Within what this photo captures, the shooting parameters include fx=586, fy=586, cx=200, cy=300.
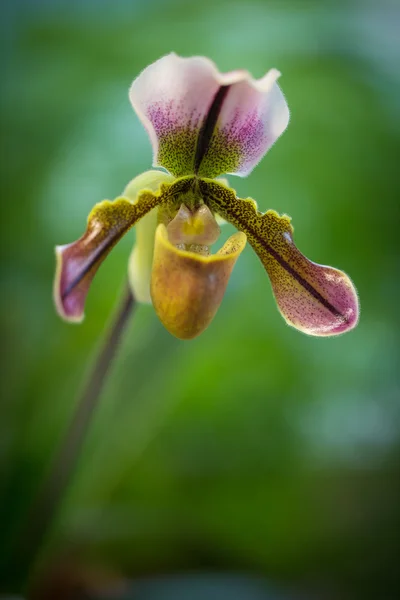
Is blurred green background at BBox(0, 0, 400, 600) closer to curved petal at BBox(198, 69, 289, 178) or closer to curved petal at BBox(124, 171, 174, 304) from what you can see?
curved petal at BBox(124, 171, 174, 304)

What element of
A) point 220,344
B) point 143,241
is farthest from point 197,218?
point 220,344

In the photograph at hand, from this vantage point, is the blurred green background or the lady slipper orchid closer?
the lady slipper orchid

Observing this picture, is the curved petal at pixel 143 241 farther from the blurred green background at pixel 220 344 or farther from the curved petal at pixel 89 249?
the blurred green background at pixel 220 344

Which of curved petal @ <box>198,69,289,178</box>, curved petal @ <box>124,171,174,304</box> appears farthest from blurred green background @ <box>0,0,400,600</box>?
curved petal @ <box>198,69,289,178</box>

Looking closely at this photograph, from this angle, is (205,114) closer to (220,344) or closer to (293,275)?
(293,275)

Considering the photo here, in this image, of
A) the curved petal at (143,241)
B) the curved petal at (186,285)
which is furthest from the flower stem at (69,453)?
the curved petal at (186,285)

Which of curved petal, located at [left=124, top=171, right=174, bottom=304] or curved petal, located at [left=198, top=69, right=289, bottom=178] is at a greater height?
curved petal, located at [left=198, top=69, right=289, bottom=178]

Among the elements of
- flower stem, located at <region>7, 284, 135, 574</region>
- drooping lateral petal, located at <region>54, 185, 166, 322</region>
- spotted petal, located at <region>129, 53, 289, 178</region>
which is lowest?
flower stem, located at <region>7, 284, 135, 574</region>

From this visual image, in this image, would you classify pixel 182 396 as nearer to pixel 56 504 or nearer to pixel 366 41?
pixel 56 504

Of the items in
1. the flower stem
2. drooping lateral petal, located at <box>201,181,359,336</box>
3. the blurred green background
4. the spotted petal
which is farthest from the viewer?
the blurred green background
